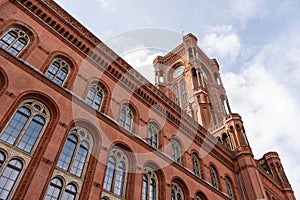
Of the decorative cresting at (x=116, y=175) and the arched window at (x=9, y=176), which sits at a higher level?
the decorative cresting at (x=116, y=175)

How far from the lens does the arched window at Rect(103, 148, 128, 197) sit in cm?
1244

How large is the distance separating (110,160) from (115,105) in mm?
3537

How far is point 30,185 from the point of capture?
9.14 metres

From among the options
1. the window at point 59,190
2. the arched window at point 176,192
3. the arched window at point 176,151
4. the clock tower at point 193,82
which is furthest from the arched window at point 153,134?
the clock tower at point 193,82

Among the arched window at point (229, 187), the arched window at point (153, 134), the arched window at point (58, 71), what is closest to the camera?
the arched window at point (58, 71)

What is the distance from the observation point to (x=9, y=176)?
9.15m

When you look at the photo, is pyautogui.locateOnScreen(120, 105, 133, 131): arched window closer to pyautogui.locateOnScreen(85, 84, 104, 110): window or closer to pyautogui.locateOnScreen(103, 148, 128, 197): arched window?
pyautogui.locateOnScreen(85, 84, 104, 110): window

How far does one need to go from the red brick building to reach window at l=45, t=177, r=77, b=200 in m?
0.04

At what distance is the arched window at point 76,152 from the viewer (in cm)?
1127

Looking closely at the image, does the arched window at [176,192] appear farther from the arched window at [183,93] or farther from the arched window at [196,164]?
the arched window at [183,93]

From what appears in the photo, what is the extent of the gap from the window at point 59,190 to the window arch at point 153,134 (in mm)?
6656

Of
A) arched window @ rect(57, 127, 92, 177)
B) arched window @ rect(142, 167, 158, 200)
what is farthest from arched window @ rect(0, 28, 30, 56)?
arched window @ rect(142, 167, 158, 200)

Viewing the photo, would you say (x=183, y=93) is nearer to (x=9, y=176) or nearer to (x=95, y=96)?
(x=95, y=96)

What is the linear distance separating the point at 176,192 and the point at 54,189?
8.26 metres
